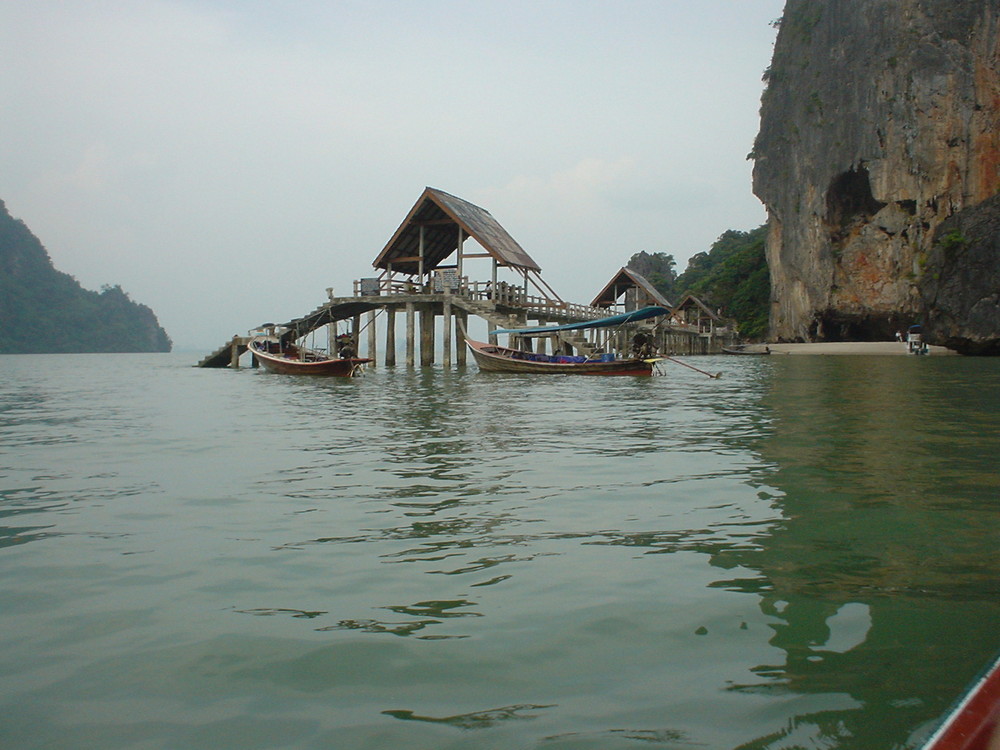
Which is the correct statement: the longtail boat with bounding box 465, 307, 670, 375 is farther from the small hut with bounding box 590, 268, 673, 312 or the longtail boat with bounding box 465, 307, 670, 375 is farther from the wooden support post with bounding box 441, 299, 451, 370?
the small hut with bounding box 590, 268, 673, 312

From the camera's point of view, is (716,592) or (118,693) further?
(716,592)

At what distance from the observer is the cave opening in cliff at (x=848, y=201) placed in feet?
169

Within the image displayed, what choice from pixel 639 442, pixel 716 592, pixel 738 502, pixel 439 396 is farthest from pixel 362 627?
pixel 439 396

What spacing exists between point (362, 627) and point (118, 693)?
102 cm

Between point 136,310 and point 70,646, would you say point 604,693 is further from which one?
point 136,310

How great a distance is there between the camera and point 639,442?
9742 mm

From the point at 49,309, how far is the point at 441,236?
104 metres

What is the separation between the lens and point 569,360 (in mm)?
25922

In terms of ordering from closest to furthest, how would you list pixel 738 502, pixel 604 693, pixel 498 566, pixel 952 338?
pixel 604 693, pixel 498 566, pixel 738 502, pixel 952 338

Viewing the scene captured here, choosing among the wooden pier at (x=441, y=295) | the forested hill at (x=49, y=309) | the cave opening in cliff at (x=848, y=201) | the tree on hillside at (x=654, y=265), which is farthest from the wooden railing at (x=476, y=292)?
the forested hill at (x=49, y=309)

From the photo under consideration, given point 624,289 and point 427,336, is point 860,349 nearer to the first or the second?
point 624,289

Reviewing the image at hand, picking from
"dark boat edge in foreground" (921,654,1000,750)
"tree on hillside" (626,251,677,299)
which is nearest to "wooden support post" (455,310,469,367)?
"dark boat edge in foreground" (921,654,1000,750)

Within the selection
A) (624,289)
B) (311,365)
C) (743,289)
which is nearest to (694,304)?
(743,289)

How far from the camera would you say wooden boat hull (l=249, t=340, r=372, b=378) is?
2555 cm
